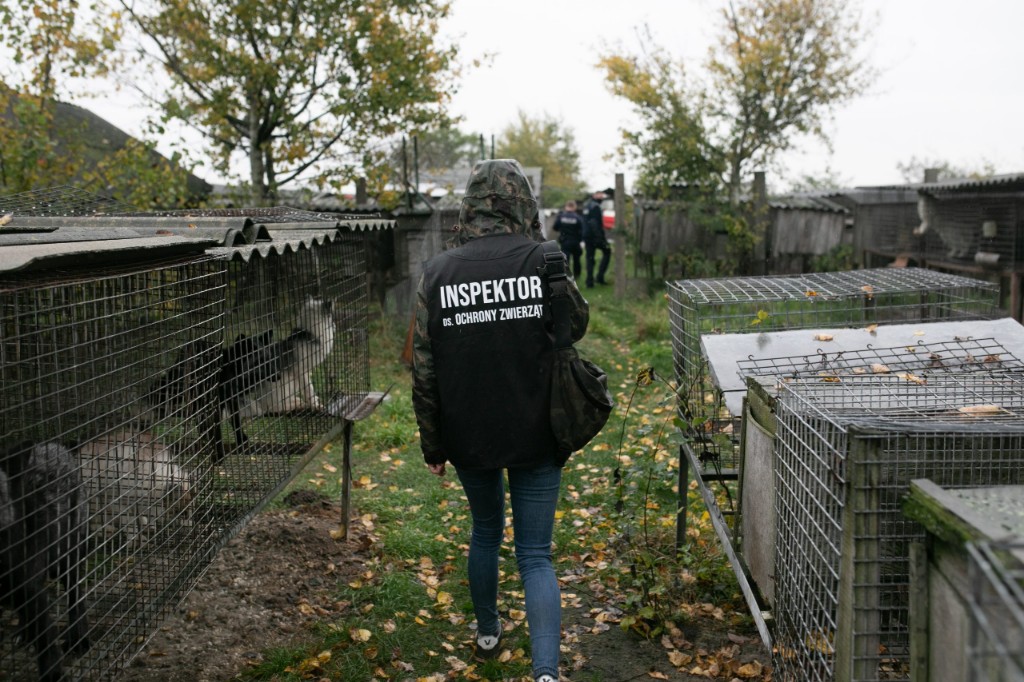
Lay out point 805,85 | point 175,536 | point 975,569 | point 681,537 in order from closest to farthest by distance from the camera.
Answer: point 975,569 < point 175,536 < point 681,537 < point 805,85

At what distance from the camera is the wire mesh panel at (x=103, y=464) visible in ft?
8.42

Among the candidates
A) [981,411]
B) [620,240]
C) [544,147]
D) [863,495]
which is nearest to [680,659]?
[981,411]

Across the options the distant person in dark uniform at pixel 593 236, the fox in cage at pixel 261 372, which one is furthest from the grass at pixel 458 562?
the distant person in dark uniform at pixel 593 236

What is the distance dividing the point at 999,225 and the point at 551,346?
9167 millimetres

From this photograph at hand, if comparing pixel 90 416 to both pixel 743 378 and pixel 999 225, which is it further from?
pixel 999 225

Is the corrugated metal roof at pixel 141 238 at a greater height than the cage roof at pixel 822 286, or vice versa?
the corrugated metal roof at pixel 141 238

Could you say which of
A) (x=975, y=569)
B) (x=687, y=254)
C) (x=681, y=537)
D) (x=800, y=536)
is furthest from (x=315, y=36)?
(x=975, y=569)

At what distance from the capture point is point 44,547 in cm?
256

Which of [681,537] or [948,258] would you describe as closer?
[681,537]

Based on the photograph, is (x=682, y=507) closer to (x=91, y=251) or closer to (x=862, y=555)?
(x=862, y=555)

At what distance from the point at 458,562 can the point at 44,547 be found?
323cm

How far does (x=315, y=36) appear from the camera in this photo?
11867mm

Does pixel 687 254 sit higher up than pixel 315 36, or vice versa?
pixel 315 36

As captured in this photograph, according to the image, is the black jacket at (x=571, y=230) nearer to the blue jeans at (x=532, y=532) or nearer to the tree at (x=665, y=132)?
the tree at (x=665, y=132)
